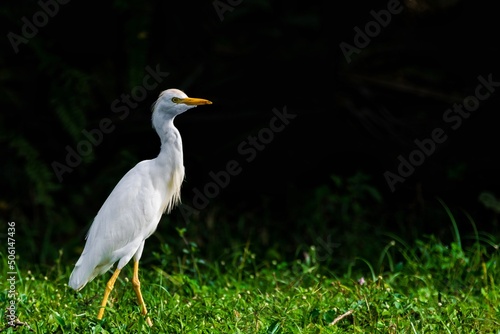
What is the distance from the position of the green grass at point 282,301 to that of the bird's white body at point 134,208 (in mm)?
214

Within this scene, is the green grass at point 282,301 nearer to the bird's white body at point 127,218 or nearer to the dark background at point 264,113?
the bird's white body at point 127,218

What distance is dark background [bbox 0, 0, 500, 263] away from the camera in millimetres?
6590

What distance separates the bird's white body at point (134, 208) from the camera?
429cm

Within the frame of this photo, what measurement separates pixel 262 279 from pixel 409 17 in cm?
284

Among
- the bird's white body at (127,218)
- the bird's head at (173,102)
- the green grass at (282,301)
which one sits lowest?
the green grass at (282,301)

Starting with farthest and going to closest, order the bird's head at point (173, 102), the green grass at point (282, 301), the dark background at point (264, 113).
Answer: the dark background at point (264, 113) < the bird's head at point (173, 102) < the green grass at point (282, 301)

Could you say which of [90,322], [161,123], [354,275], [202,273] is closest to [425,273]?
[354,275]

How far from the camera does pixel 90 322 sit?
380 centimetres

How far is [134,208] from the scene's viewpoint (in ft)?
14.3

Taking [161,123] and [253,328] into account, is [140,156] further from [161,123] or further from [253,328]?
[253,328]

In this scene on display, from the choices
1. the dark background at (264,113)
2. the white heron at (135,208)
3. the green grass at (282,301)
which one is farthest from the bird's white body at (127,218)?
the dark background at (264,113)

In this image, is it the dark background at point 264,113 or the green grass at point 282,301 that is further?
the dark background at point 264,113

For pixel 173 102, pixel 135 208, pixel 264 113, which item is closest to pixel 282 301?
pixel 135 208

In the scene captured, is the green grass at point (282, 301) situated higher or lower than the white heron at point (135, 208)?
lower
